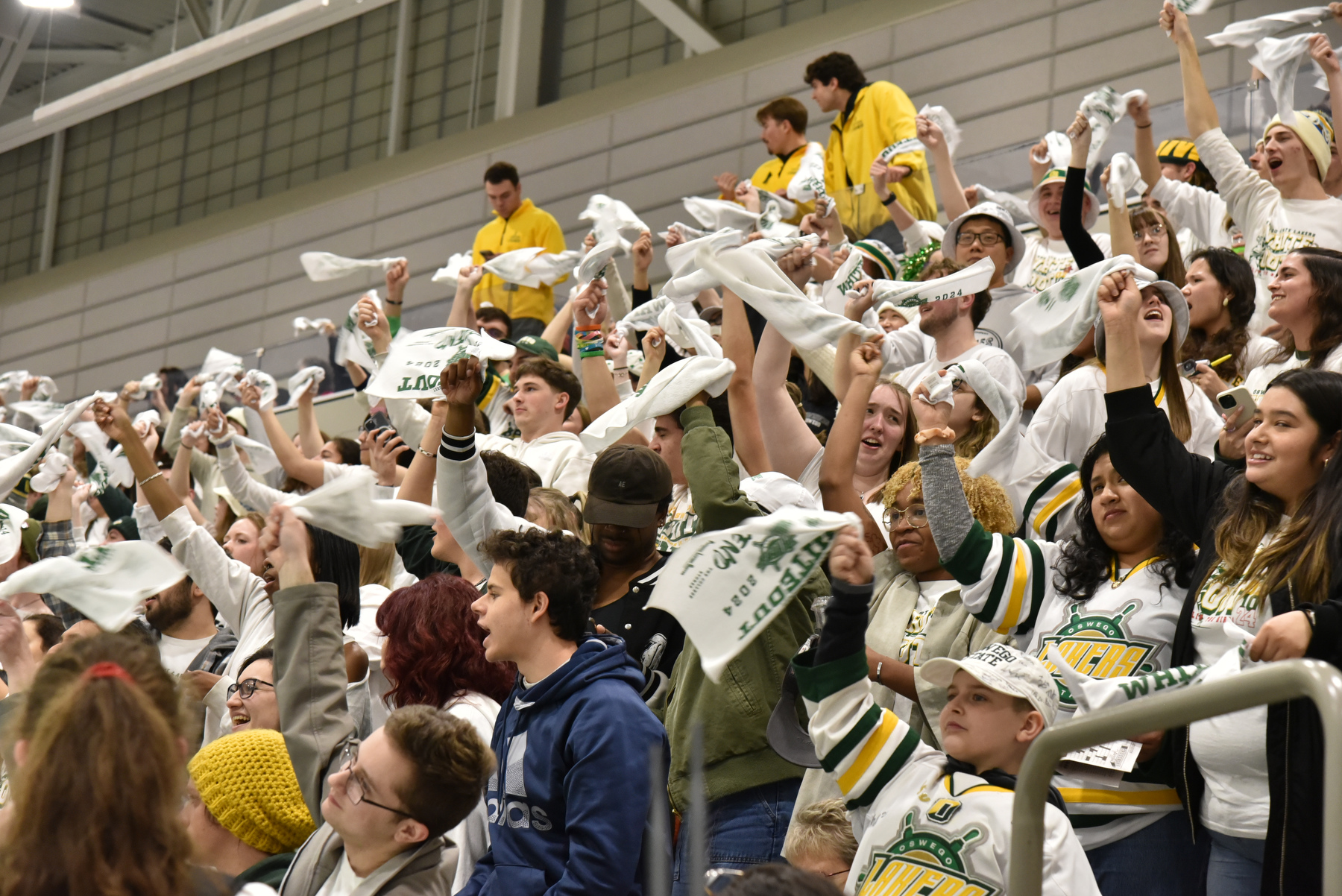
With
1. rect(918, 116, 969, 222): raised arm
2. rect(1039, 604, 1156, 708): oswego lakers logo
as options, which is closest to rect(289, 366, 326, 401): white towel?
rect(918, 116, 969, 222): raised arm

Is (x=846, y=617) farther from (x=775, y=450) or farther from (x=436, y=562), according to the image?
(x=436, y=562)

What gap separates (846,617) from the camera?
2.61 meters

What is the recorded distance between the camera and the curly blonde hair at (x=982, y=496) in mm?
3479

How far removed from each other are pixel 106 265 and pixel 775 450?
11.9m

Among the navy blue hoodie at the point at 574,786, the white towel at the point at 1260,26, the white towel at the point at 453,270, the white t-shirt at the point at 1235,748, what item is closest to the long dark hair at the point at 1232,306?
the white towel at the point at 1260,26

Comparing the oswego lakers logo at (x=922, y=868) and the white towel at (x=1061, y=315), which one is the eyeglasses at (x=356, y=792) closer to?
the oswego lakers logo at (x=922, y=868)

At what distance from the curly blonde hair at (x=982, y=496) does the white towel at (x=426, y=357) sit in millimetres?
1038

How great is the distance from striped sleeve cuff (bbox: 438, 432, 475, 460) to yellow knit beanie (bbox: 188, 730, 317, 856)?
2.76ft

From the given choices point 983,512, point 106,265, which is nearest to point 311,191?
point 106,265

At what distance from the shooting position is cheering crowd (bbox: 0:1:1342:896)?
94.7 inches

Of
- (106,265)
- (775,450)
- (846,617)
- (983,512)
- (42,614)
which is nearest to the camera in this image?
(846,617)

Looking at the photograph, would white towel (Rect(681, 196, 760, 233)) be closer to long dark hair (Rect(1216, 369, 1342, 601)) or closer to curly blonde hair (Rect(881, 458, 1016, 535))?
curly blonde hair (Rect(881, 458, 1016, 535))

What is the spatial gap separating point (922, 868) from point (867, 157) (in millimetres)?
5109

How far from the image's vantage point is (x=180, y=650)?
4629mm
